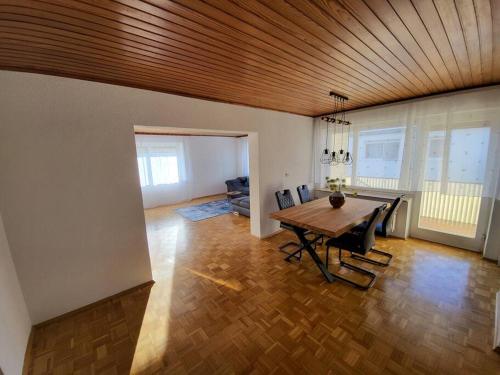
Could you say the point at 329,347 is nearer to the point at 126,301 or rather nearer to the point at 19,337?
the point at 126,301

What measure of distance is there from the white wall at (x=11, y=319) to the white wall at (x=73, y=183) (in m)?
0.10

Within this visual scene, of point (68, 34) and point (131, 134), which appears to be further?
point (131, 134)

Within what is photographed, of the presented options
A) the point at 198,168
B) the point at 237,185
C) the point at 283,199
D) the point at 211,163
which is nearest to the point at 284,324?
the point at 283,199

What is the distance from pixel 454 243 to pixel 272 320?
11.1ft

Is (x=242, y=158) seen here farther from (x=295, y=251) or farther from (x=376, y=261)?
(x=376, y=261)

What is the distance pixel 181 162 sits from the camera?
7.02 metres

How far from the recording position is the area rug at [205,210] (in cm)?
538

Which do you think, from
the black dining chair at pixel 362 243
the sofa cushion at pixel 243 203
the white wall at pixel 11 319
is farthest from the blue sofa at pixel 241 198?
the white wall at pixel 11 319

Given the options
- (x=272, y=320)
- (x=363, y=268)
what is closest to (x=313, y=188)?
(x=363, y=268)

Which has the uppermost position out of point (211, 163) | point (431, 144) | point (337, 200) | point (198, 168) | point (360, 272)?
point (431, 144)

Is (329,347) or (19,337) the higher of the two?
(19,337)

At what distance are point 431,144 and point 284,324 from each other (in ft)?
11.6

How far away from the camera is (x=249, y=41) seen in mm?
1421

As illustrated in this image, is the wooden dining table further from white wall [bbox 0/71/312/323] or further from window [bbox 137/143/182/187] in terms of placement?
window [bbox 137/143/182/187]
